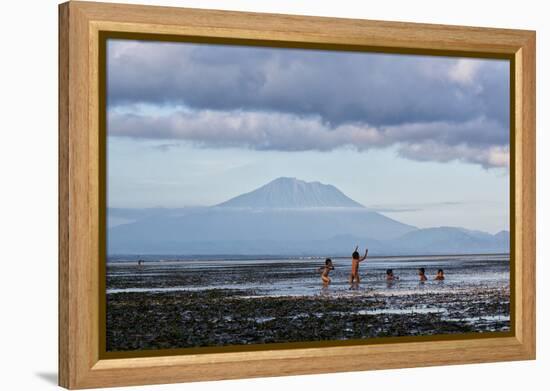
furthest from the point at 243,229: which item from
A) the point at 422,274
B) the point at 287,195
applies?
the point at 422,274

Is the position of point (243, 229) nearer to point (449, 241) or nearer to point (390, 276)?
point (390, 276)

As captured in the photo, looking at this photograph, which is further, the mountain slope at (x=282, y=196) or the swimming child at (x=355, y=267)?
the swimming child at (x=355, y=267)

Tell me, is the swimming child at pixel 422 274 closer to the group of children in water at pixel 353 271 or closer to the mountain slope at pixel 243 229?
the group of children in water at pixel 353 271

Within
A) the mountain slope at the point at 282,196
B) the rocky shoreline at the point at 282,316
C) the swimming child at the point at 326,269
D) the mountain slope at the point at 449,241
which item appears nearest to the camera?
the rocky shoreline at the point at 282,316

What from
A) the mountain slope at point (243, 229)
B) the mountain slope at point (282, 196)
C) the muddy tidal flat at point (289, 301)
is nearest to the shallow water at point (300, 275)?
the muddy tidal flat at point (289, 301)

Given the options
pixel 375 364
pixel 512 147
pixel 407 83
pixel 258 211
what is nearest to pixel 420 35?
pixel 407 83

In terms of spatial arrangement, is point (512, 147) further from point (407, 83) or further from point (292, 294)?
point (292, 294)
